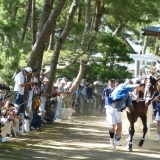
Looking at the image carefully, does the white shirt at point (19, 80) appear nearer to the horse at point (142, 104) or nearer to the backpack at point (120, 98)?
the backpack at point (120, 98)

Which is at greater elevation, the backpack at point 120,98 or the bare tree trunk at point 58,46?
the bare tree trunk at point 58,46

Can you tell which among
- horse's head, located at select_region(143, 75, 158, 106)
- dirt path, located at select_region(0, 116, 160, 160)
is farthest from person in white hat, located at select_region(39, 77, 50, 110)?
horse's head, located at select_region(143, 75, 158, 106)

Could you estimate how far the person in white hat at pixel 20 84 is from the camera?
1409 cm

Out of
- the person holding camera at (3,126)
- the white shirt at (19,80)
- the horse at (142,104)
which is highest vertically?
the white shirt at (19,80)

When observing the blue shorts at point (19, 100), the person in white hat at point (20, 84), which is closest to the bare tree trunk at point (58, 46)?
the blue shorts at point (19, 100)

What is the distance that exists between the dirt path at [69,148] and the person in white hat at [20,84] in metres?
1.06

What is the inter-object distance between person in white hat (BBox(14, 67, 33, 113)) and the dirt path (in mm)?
1057

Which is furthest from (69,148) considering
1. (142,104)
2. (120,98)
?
(142,104)

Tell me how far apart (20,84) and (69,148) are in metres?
2.59

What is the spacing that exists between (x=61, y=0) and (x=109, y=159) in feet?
20.7

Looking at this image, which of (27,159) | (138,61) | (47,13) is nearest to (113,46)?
(138,61)

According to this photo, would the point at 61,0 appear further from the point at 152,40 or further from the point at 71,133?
the point at 152,40

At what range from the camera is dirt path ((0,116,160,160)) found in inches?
448

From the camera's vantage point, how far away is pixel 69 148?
500 inches
